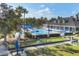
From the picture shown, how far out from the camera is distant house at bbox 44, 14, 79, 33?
6.48 ft

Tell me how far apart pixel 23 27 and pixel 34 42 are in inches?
5.6

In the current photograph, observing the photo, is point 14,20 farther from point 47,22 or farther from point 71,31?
point 71,31

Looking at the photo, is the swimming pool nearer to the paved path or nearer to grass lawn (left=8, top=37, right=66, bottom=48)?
grass lawn (left=8, top=37, right=66, bottom=48)

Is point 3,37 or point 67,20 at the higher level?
point 67,20

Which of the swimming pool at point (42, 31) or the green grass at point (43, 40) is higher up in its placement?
the swimming pool at point (42, 31)

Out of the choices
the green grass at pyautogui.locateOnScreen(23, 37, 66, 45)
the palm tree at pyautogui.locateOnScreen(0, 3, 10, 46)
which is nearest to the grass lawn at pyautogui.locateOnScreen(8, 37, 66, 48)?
the green grass at pyautogui.locateOnScreen(23, 37, 66, 45)

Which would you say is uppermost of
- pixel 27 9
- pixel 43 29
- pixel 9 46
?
pixel 27 9

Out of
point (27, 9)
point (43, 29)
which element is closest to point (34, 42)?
point (43, 29)

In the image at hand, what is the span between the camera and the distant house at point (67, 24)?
6.48 ft

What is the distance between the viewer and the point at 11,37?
A: 6.55 feet

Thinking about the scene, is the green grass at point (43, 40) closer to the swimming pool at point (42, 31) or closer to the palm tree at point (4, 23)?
the swimming pool at point (42, 31)

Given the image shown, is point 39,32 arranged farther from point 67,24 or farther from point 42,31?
point 67,24

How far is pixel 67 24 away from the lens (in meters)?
2.00

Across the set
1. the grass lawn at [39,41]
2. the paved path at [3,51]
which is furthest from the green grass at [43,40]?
the paved path at [3,51]
